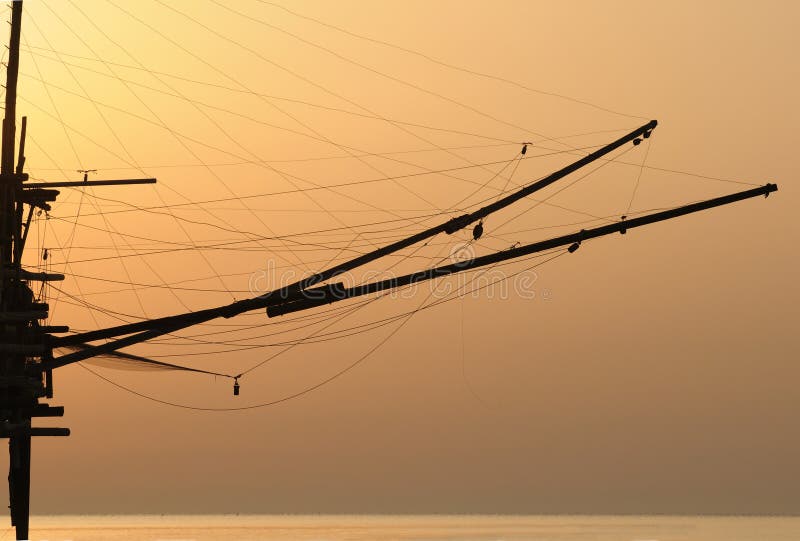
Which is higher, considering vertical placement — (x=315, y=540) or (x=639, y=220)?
(x=639, y=220)

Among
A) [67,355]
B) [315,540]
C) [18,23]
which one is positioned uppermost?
[18,23]

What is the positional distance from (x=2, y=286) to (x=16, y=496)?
849cm

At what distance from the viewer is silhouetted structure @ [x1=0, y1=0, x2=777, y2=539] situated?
129ft

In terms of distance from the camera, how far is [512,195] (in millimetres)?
39594

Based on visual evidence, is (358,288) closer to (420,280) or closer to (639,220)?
(420,280)

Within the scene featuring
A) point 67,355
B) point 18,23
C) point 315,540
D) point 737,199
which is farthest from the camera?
point 315,540

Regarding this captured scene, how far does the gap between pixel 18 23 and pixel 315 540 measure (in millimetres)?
85734

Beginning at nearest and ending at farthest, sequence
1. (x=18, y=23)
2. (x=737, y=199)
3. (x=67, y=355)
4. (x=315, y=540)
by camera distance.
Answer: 1. (x=737, y=199)
2. (x=67, y=355)
3. (x=18, y=23)
4. (x=315, y=540)

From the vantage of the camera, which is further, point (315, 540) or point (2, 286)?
point (315, 540)

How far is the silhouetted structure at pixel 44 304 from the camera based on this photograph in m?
39.3

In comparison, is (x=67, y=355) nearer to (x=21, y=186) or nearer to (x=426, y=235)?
(x=21, y=186)

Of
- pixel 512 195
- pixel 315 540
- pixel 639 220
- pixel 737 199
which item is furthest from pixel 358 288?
pixel 315 540

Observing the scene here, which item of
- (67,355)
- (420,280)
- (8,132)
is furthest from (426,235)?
(8,132)

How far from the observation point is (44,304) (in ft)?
151
